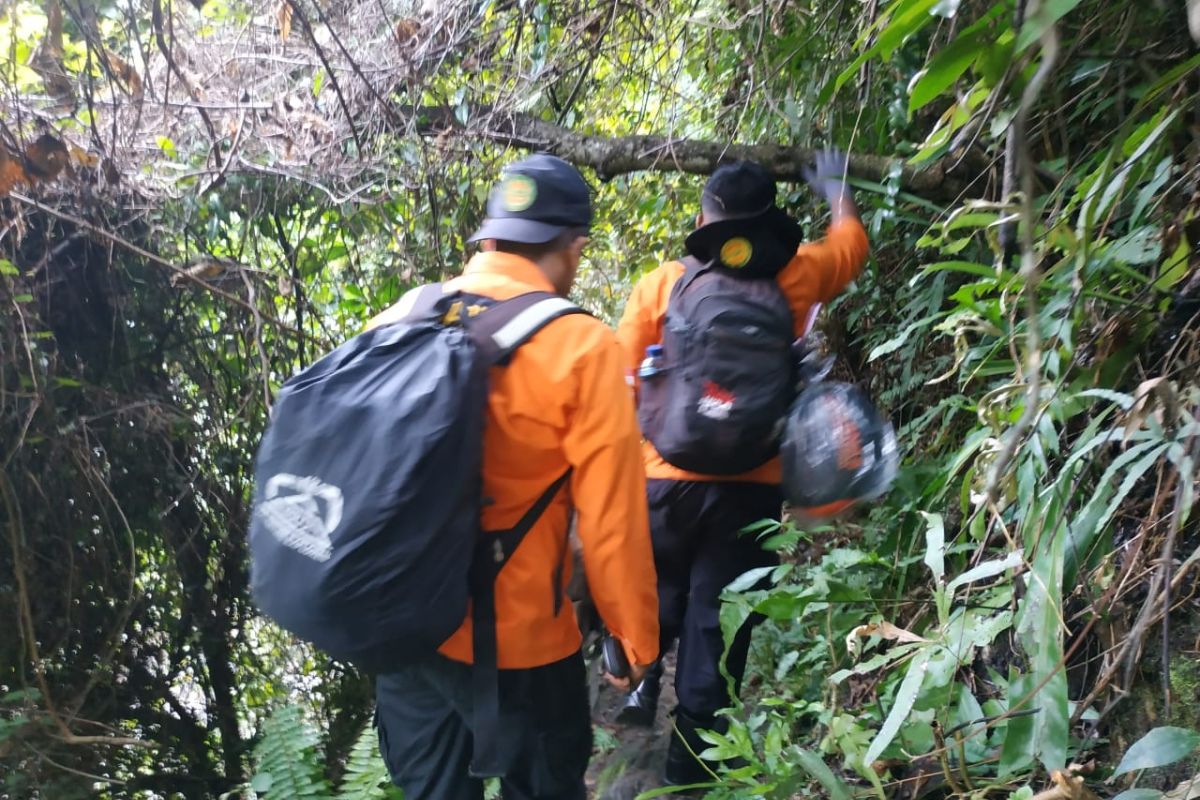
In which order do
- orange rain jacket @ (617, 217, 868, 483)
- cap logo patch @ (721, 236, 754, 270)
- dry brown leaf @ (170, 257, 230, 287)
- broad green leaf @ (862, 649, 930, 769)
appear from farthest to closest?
dry brown leaf @ (170, 257, 230, 287) → orange rain jacket @ (617, 217, 868, 483) → cap logo patch @ (721, 236, 754, 270) → broad green leaf @ (862, 649, 930, 769)

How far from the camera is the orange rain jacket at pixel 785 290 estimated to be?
87.9 inches

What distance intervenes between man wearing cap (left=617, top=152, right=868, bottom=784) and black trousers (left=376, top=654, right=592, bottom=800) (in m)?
0.60

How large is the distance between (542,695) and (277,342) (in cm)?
251

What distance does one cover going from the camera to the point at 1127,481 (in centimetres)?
134

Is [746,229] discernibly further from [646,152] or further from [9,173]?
[9,173]

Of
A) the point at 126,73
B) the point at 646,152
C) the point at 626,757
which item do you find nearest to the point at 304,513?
the point at 626,757

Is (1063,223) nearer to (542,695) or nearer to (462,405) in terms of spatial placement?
(462,405)

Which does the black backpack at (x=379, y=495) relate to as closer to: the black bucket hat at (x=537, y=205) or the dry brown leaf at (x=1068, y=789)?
the black bucket hat at (x=537, y=205)

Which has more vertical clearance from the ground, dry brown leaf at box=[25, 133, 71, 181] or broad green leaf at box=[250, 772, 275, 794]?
dry brown leaf at box=[25, 133, 71, 181]

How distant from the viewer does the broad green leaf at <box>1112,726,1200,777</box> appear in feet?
3.87

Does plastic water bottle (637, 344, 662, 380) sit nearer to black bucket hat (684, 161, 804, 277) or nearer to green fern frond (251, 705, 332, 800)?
black bucket hat (684, 161, 804, 277)

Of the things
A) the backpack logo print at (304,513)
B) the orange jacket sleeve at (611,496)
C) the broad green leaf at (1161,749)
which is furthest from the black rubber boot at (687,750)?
the backpack logo print at (304,513)

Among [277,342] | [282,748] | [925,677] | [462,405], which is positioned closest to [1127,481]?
[925,677]

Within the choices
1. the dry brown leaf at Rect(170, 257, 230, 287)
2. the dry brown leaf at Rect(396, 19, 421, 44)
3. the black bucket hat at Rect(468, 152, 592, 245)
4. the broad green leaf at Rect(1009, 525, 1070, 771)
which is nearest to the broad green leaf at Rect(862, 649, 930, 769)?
the broad green leaf at Rect(1009, 525, 1070, 771)
